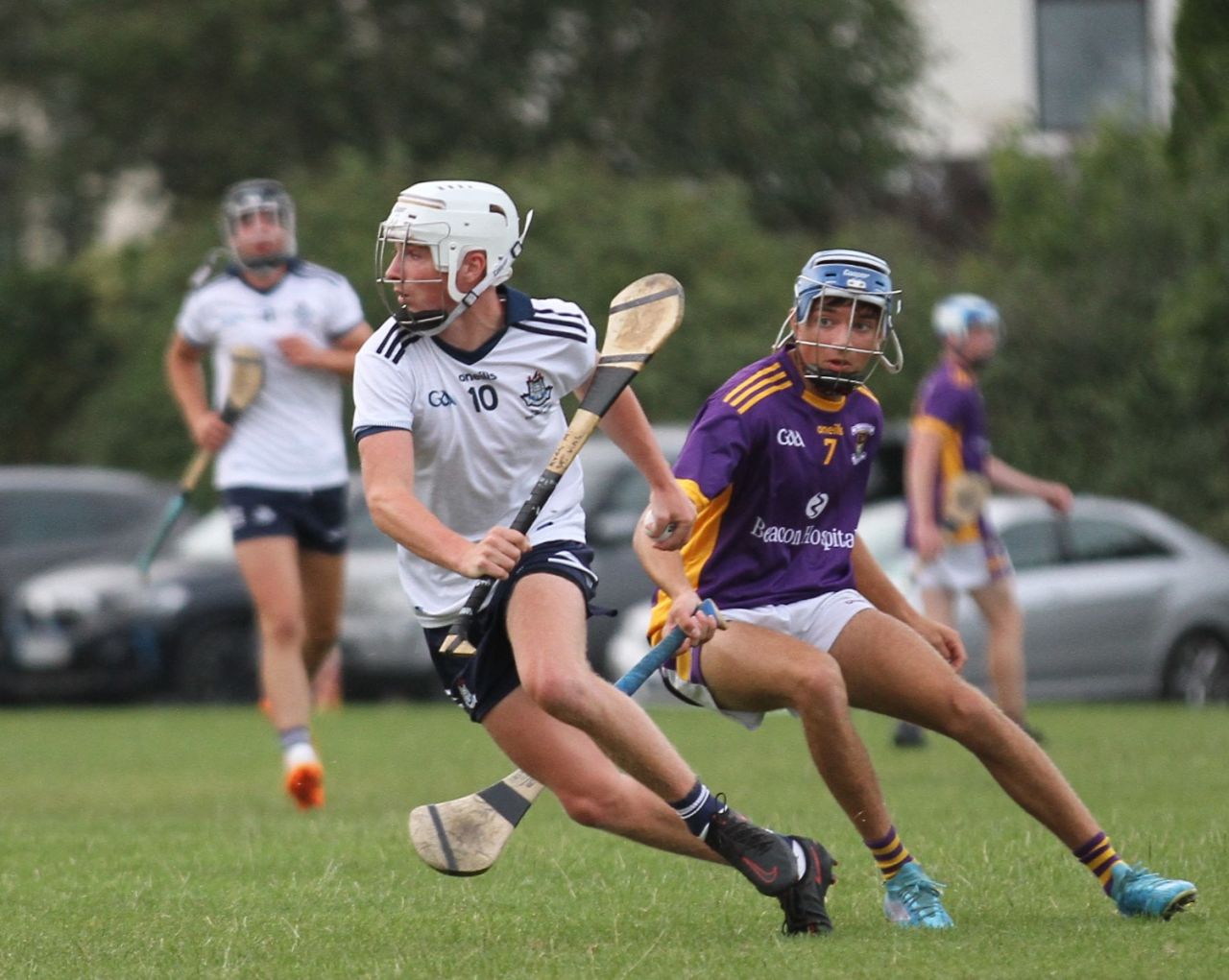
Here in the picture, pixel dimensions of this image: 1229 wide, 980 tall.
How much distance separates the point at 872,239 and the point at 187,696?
1012 centimetres

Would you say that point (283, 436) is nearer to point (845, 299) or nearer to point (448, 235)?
point (448, 235)

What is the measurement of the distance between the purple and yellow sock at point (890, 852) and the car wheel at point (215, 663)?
1294 centimetres

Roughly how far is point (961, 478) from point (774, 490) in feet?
20.5

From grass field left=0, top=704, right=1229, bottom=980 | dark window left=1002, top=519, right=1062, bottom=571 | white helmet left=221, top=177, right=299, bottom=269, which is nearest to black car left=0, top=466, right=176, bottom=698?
grass field left=0, top=704, right=1229, bottom=980

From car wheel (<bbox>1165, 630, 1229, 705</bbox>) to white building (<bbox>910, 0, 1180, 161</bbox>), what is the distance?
2000 cm

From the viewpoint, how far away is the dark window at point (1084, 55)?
128 feet

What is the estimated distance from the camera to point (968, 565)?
12.9 m

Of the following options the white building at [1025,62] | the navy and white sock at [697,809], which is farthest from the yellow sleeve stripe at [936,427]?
the white building at [1025,62]

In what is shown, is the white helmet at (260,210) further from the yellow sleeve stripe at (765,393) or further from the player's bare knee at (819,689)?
the player's bare knee at (819,689)

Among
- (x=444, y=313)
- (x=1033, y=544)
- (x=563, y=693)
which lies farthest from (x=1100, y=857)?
(x=1033, y=544)

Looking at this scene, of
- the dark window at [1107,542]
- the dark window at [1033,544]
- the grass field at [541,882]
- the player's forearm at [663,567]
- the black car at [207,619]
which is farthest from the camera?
the black car at [207,619]

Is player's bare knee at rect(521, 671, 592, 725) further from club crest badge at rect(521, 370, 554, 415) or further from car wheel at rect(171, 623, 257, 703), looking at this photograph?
car wheel at rect(171, 623, 257, 703)

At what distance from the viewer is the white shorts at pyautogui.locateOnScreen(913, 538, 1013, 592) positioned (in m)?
12.9

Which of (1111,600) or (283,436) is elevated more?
(283,436)
